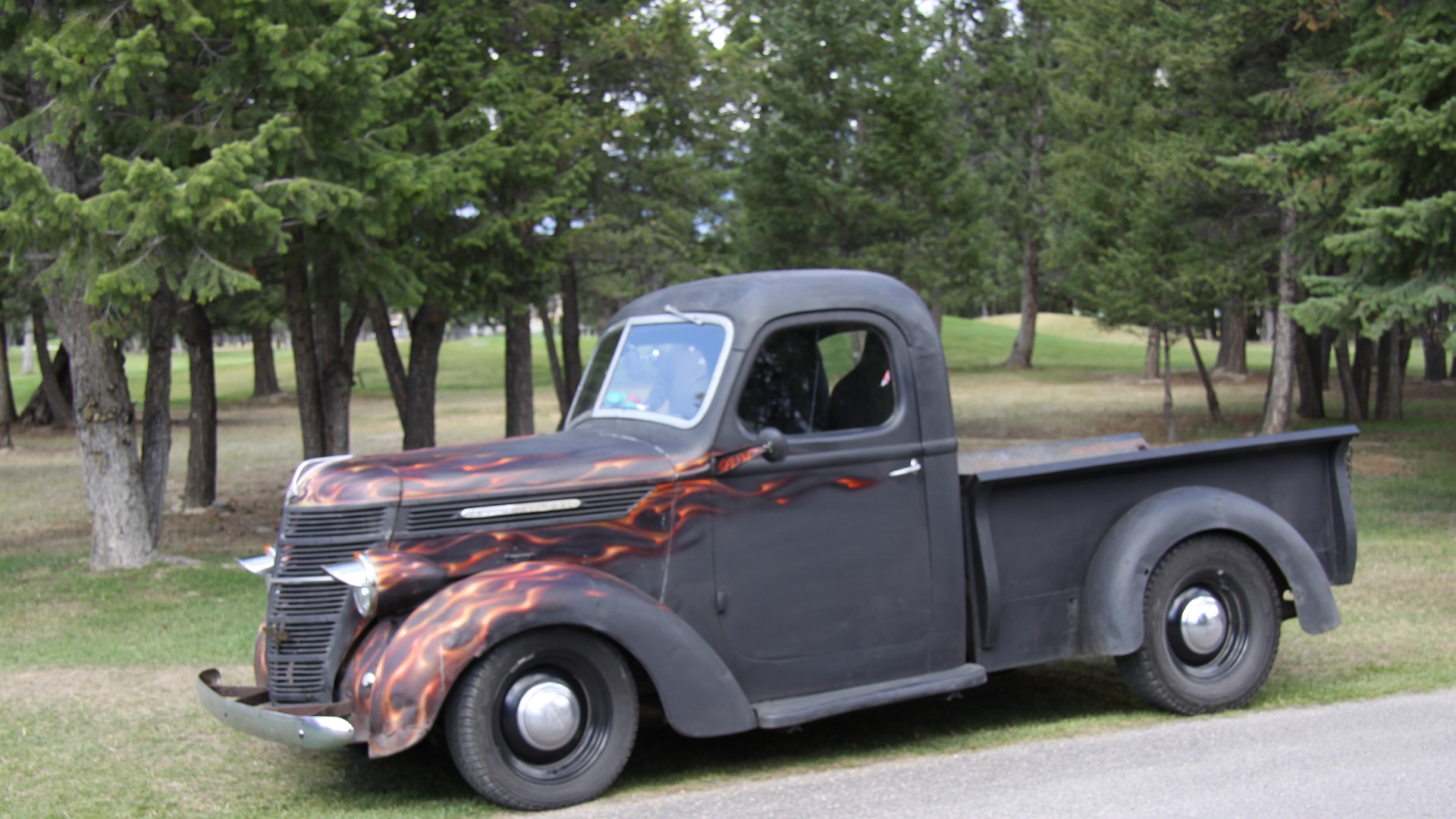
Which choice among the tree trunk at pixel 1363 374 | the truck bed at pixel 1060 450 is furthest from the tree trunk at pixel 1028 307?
the truck bed at pixel 1060 450

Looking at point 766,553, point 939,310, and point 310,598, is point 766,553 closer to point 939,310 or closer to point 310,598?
point 310,598

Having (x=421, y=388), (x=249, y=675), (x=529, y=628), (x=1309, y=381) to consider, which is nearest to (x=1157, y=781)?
(x=529, y=628)

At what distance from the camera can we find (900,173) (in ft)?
84.1

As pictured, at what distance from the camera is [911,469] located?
5805 millimetres

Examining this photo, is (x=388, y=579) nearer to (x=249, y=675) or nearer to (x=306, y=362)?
(x=249, y=675)

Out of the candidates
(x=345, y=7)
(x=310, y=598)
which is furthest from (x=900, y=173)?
(x=310, y=598)

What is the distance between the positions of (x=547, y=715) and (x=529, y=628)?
1.27ft

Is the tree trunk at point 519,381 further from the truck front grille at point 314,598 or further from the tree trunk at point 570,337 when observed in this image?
the truck front grille at point 314,598

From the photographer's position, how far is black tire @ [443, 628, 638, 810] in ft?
16.2

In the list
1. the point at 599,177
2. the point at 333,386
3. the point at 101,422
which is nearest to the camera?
the point at 101,422

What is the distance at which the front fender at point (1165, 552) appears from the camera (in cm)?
595

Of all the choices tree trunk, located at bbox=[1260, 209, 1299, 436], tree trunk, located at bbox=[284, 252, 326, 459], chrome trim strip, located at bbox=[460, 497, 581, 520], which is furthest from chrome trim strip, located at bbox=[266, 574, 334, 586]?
tree trunk, located at bbox=[1260, 209, 1299, 436]

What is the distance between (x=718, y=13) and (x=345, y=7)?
1018 cm

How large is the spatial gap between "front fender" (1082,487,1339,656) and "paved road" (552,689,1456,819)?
490 millimetres
